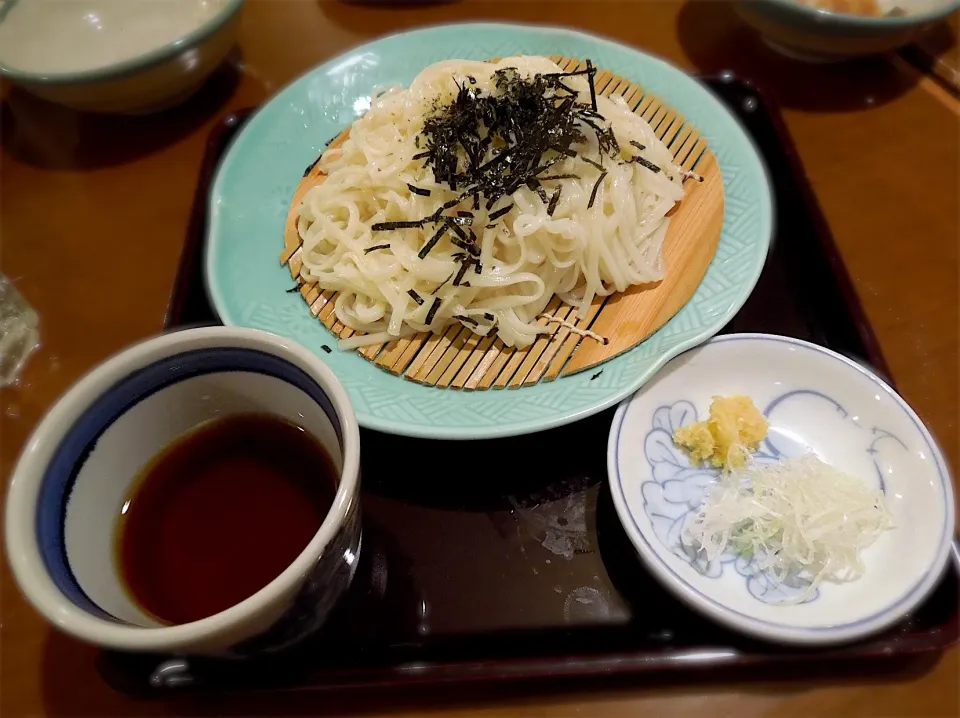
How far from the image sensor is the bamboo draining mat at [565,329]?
1.51 m

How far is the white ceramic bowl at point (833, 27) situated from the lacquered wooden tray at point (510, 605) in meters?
1.14

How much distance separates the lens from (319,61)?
2.52m

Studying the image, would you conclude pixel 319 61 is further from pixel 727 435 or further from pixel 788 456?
pixel 788 456

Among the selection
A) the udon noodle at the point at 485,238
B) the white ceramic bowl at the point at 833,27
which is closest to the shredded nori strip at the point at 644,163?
the udon noodle at the point at 485,238

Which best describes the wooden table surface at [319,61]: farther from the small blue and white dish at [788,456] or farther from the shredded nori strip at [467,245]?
the shredded nori strip at [467,245]

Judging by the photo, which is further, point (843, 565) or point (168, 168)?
point (168, 168)

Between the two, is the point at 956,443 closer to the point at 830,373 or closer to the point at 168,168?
the point at 830,373

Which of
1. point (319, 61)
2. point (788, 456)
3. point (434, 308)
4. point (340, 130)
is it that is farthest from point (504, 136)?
point (319, 61)

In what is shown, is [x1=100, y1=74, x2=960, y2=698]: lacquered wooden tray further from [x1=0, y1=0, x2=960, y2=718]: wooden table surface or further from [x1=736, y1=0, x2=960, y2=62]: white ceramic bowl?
[x1=736, y1=0, x2=960, y2=62]: white ceramic bowl

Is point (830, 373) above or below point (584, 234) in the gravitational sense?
below

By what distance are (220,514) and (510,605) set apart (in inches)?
22.8

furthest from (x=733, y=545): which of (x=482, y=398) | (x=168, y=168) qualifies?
(x=168, y=168)

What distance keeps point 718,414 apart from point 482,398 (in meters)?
0.54

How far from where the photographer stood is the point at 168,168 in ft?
7.17
